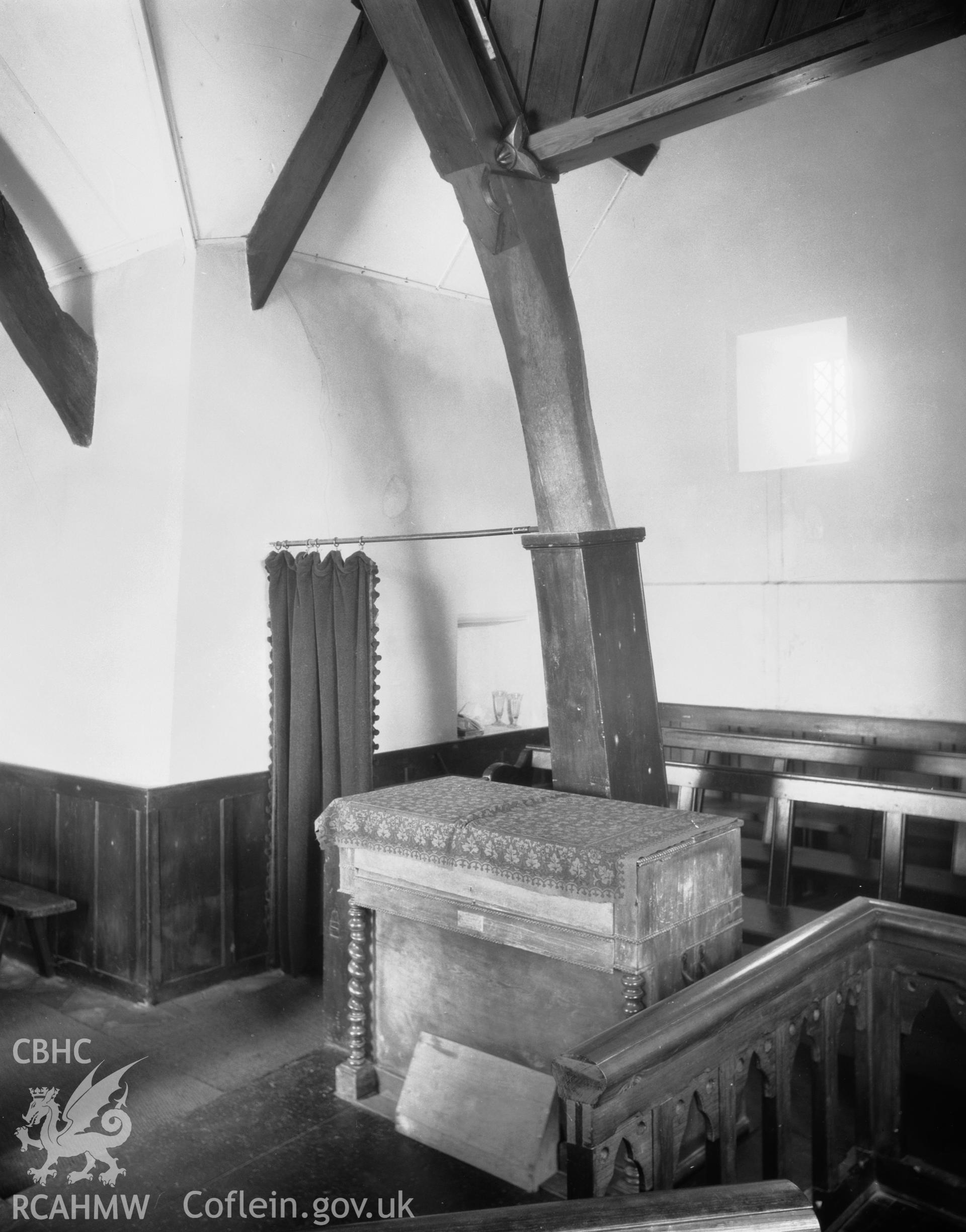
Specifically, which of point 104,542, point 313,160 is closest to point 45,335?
point 104,542

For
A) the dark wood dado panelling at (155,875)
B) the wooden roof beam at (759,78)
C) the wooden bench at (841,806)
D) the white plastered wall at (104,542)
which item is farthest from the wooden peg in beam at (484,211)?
the dark wood dado panelling at (155,875)

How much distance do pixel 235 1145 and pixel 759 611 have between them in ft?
12.9

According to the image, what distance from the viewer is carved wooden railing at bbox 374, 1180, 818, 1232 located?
54.5 inches

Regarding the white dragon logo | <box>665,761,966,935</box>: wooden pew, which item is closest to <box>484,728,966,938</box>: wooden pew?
<box>665,761,966,935</box>: wooden pew

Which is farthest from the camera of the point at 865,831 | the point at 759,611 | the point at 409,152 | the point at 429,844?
the point at 759,611

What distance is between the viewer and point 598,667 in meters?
3.52

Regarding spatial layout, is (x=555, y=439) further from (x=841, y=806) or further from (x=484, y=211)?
(x=841, y=806)

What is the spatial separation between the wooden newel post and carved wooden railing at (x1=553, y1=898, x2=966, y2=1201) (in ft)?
3.63

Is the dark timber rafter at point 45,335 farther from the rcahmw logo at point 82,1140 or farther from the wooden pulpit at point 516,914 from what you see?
the rcahmw logo at point 82,1140

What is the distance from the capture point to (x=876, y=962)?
2.53 metres

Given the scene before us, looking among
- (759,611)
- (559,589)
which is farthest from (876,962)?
(759,611)

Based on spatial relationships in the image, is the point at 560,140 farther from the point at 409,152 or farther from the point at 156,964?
the point at 156,964

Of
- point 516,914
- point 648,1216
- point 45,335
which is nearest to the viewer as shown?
point 648,1216

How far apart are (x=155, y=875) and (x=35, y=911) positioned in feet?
1.75
